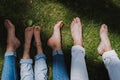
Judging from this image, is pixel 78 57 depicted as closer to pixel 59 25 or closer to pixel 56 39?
pixel 56 39

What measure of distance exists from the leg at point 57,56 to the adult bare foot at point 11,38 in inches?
21.3

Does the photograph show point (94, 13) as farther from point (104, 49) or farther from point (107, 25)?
point (104, 49)

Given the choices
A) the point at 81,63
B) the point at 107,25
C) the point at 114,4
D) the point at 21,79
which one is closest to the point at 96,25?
the point at 107,25

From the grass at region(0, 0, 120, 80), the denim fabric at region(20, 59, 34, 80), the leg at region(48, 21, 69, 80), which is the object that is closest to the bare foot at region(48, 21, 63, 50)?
the leg at region(48, 21, 69, 80)

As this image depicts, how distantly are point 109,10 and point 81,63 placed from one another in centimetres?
123

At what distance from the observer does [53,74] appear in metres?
4.51

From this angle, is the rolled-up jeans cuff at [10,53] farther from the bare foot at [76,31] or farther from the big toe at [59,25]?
the bare foot at [76,31]

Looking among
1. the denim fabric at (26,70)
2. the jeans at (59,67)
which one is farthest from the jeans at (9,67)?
the jeans at (59,67)

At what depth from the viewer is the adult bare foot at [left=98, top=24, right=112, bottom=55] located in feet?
15.6

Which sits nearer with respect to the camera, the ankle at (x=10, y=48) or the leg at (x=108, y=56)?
the leg at (x=108, y=56)

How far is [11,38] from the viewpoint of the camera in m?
4.73

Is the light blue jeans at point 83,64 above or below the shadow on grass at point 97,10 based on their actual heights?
below

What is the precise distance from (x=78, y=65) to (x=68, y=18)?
3.28ft

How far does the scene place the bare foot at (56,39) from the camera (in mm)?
4777
